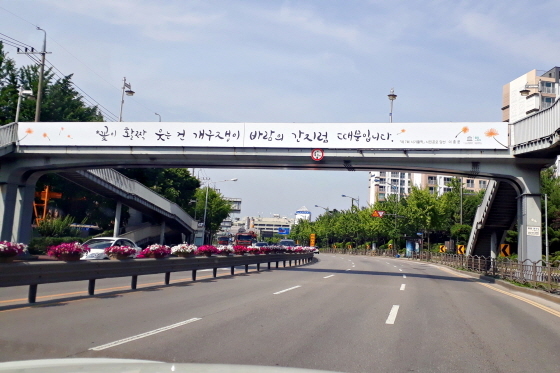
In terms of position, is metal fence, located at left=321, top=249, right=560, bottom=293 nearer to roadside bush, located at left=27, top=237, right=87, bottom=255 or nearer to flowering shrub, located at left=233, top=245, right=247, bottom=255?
flowering shrub, located at left=233, top=245, right=247, bottom=255

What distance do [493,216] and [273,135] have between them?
15.6 metres

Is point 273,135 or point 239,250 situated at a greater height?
point 273,135

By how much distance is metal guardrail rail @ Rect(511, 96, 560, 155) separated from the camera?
20484 millimetres

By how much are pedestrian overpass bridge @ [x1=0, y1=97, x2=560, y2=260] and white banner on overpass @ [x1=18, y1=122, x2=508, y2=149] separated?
0.05m

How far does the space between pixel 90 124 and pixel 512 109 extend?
77.9 meters

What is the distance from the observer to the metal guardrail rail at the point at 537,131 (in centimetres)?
2048

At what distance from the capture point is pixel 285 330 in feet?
30.2

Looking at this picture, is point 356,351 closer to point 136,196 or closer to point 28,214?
point 28,214

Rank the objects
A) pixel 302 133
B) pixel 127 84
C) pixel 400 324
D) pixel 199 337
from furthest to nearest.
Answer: pixel 127 84
pixel 302 133
pixel 400 324
pixel 199 337

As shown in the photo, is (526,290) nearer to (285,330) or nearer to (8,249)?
(285,330)

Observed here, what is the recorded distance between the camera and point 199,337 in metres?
8.26

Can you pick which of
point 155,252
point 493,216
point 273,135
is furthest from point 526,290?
point 155,252

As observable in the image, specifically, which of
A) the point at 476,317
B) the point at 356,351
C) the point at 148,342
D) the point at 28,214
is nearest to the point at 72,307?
the point at 148,342

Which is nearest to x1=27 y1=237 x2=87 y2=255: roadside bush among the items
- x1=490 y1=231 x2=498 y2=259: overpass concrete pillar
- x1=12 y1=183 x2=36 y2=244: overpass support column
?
x1=12 y1=183 x2=36 y2=244: overpass support column
